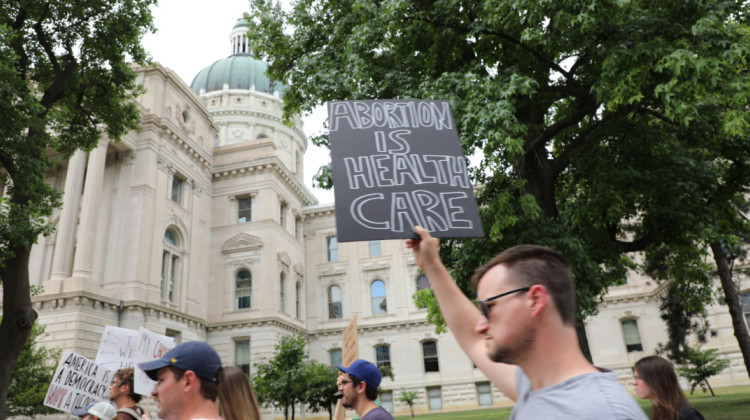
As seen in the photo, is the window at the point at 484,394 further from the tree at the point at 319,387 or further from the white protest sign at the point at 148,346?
the white protest sign at the point at 148,346

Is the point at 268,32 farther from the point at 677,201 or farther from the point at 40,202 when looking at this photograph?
the point at 677,201

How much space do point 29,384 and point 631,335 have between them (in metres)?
34.4

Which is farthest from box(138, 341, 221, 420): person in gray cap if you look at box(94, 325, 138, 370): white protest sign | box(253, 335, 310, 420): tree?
box(253, 335, 310, 420): tree

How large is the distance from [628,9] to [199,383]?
956 centimetres

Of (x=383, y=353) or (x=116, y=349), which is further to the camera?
(x=383, y=353)

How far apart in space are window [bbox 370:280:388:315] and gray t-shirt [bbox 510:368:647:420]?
134 ft

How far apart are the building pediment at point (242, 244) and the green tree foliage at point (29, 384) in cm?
1531

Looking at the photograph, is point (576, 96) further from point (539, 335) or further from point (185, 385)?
point (539, 335)

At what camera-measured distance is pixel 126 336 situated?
29.9 ft

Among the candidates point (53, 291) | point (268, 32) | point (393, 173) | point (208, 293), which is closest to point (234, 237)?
point (208, 293)

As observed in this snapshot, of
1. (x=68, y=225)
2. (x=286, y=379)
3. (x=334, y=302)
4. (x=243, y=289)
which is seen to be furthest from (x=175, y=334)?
(x=334, y=302)

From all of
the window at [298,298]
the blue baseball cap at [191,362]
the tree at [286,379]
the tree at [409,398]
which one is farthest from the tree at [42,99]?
the tree at [409,398]

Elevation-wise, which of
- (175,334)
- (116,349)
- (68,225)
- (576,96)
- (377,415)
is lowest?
(377,415)

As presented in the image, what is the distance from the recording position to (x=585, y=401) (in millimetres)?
1403
